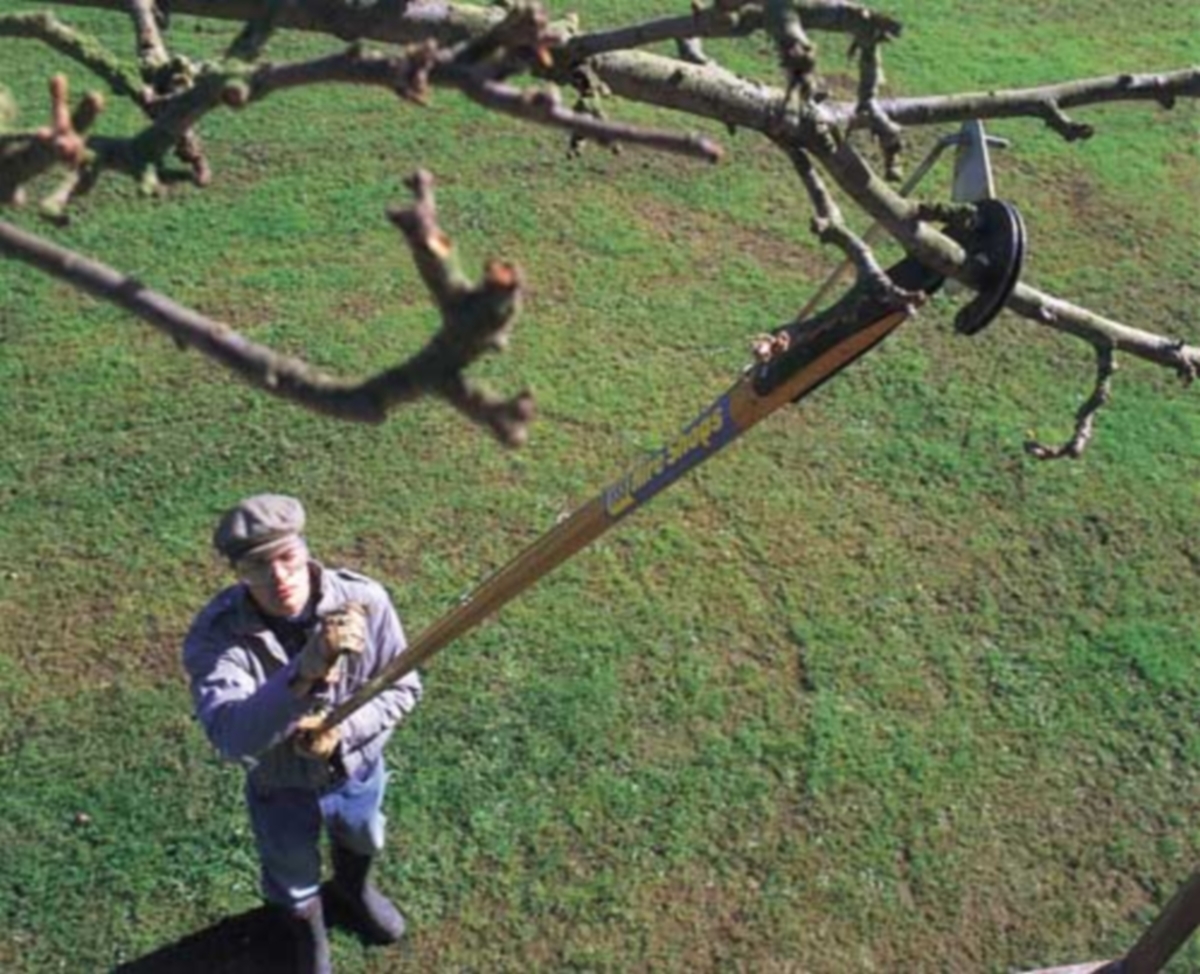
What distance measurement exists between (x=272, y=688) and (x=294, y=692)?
0.21 ft

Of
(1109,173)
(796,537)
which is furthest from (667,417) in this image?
(1109,173)

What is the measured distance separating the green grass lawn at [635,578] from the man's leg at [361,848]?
12 centimetres

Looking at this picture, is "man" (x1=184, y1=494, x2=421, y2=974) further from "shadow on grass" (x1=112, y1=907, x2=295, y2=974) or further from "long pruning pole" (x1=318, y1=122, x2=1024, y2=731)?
"long pruning pole" (x1=318, y1=122, x2=1024, y2=731)

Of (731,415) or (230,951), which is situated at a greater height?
(731,415)

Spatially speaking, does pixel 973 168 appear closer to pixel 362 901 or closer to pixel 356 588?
pixel 356 588

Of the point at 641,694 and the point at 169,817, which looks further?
the point at 641,694

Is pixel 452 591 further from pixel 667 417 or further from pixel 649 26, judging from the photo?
pixel 649 26

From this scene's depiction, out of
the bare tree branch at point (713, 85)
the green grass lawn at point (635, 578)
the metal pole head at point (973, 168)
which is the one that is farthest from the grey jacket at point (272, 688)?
the metal pole head at point (973, 168)

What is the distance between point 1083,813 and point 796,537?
1712mm

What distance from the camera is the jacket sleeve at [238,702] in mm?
3963

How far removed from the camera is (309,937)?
4.89 m

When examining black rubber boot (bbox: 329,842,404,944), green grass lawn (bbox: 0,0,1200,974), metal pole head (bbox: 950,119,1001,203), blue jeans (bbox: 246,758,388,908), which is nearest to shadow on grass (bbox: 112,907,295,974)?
green grass lawn (bbox: 0,0,1200,974)

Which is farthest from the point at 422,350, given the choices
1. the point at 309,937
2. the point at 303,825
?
the point at 309,937

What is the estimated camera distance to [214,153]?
898cm
